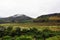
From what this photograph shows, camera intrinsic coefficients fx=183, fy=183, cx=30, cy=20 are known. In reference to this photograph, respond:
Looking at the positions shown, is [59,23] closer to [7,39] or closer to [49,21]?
[49,21]

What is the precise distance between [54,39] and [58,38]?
2.80 ft

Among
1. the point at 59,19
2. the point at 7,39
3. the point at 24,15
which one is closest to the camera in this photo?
the point at 7,39

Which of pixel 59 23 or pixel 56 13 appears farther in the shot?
pixel 56 13

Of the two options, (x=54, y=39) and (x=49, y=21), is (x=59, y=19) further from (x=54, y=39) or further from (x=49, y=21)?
(x=54, y=39)

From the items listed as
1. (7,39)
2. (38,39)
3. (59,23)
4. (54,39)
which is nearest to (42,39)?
(38,39)

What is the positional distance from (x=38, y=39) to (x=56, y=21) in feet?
92.3

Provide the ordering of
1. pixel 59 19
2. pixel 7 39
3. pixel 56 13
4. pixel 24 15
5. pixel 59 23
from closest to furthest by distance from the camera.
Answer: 1. pixel 7 39
2. pixel 59 23
3. pixel 59 19
4. pixel 56 13
5. pixel 24 15

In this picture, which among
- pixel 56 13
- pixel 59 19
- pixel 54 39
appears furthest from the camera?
pixel 56 13

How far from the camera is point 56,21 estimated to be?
187ft

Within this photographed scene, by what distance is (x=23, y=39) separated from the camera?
28469 millimetres

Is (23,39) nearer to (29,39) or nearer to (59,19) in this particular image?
(29,39)

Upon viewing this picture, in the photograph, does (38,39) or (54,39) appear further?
(38,39)

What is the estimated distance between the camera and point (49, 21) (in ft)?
195

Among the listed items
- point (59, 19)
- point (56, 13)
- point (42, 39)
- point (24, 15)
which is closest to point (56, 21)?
point (59, 19)
